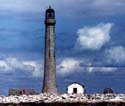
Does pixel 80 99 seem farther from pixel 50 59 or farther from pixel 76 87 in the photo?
pixel 50 59

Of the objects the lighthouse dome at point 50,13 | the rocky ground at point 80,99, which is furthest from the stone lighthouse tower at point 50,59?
the rocky ground at point 80,99

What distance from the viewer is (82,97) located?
1229 inches

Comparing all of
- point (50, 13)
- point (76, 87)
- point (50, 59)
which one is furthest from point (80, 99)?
point (50, 13)

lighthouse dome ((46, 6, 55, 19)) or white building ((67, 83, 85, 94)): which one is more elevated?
lighthouse dome ((46, 6, 55, 19))

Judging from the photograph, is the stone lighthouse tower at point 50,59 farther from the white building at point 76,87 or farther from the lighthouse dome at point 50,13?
the white building at point 76,87

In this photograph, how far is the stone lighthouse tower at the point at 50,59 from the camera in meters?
55.4

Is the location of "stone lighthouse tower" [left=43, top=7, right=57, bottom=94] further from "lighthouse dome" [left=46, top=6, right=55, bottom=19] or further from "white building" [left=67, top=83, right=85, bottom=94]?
"white building" [left=67, top=83, right=85, bottom=94]

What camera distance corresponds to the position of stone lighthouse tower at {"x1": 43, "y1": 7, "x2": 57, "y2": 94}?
5544 cm

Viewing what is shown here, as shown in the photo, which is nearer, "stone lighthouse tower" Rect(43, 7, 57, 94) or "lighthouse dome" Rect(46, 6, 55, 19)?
"stone lighthouse tower" Rect(43, 7, 57, 94)

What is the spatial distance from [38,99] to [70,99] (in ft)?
6.85

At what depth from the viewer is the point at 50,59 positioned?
5634 centimetres

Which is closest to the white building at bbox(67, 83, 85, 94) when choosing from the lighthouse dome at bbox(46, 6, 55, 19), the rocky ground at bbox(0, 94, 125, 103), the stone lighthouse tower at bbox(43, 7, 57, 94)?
the stone lighthouse tower at bbox(43, 7, 57, 94)

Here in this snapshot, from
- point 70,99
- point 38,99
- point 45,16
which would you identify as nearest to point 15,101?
point 38,99

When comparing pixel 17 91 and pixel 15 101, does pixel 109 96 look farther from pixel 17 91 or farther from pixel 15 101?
pixel 17 91
